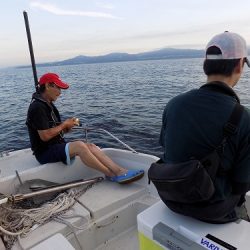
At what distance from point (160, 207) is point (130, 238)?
62.1 inches

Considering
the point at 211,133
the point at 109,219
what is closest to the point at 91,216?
the point at 109,219

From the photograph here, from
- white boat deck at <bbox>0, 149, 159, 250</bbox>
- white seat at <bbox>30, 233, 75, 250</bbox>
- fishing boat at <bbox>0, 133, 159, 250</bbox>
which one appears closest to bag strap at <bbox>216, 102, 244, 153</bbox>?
white seat at <bbox>30, 233, 75, 250</bbox>

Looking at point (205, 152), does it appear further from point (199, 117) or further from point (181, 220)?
point (181, 220)

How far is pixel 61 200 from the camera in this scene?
3904mm

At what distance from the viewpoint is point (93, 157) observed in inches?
173

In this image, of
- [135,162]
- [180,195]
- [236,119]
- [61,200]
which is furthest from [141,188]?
[236,119]

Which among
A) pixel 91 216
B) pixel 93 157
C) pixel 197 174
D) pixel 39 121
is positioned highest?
pixel 197 174

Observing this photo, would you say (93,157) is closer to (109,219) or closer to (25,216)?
(109,219)

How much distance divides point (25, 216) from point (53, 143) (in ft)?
4.43

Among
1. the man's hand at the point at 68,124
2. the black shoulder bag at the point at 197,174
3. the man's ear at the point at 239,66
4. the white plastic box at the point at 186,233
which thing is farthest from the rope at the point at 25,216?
the man's ear at the point at 239,66

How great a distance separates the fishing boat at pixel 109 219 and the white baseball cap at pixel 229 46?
1.21 m

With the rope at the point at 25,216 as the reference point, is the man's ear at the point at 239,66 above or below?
above

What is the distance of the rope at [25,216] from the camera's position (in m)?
3.30

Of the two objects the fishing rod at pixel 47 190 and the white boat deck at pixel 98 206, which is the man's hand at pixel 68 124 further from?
the fishing rod at pixel 47 190
